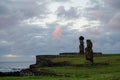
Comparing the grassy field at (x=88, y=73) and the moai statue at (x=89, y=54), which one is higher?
the moai statue at (x=89, y=54)

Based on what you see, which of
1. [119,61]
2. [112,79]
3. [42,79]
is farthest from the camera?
[119,61]

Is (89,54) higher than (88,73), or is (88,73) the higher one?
(89,54)

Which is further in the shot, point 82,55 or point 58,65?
point 82,55

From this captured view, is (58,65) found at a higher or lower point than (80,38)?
lower

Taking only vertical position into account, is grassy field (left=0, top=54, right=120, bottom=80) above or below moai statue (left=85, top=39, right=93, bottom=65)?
below

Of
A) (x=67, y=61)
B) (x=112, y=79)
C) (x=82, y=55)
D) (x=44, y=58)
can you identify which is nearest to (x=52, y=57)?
(x=44, y=58)

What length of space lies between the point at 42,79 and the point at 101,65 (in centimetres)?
2577

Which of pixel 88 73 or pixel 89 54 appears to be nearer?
pixel 88 73

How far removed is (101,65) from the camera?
76.6 m

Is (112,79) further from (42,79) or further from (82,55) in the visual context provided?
(82,55)

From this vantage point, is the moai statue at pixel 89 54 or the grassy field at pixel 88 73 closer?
the grassy field at pixel 88 73

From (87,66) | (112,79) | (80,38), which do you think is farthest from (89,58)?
(112,79)

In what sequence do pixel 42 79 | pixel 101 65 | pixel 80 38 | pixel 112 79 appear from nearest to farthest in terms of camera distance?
pixel 112 79 < pixel 42 79 < pixel 101 65 < pixel 80 38

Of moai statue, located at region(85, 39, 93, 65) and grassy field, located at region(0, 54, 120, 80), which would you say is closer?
grassy field, located at region(0, 54, 120, 80)
